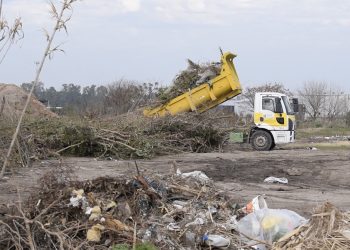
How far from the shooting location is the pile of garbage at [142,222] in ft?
19.3

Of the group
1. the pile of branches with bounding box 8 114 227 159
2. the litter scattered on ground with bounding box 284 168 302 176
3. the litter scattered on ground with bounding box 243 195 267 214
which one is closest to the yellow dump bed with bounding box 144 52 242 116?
the pile of branches with bounding box 8 114 227 159

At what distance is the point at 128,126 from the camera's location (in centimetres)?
1839

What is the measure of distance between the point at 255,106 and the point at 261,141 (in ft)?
4.72

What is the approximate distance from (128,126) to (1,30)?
49.4 feet

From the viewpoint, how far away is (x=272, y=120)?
2295 cm

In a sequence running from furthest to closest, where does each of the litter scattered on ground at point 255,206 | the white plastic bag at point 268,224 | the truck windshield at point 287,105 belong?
the truck windshield at point 287,105 < the litter scattered on ground at point 255,206 < the white plastic bag at point 268,224

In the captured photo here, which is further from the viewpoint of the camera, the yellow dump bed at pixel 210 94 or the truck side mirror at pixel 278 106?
the truck side mirror at pixel 278 106

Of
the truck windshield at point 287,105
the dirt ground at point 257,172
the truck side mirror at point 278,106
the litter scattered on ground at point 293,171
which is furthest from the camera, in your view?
the truck windshield at point 287,105

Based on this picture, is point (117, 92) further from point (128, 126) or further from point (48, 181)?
point (48, 181)

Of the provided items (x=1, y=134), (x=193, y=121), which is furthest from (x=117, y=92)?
(x=1, y=134)

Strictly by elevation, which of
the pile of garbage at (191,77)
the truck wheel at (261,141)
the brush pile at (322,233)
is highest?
the pile of garbage at (191,77)

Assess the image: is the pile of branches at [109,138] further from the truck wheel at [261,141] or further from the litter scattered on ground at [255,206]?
the litter scattered on ground at [255,206]

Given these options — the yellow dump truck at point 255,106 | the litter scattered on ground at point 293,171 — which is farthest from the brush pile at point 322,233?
the yellow dump truck at point 255,106

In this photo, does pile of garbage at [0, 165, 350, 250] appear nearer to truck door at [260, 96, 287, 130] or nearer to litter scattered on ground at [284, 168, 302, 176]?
litter scattered on ground at [284, 168, 302, 176]
